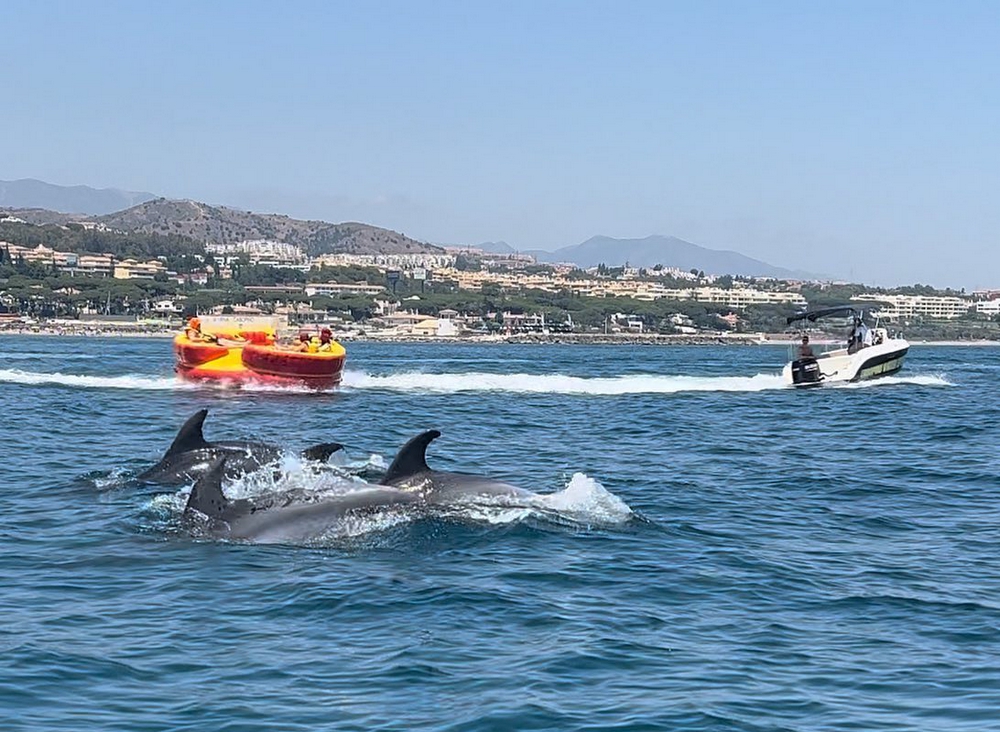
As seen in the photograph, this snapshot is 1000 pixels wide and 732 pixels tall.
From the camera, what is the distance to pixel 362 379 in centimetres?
6209

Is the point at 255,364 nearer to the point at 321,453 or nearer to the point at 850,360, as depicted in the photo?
the point at 850,360

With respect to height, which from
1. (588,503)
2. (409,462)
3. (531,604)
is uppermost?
(409,462)

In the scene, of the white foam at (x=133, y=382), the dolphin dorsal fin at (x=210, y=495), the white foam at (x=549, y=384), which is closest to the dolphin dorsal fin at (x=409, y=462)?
the dolphin dorsal fin at (x=210, y=495)

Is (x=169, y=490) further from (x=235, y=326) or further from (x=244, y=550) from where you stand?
(x=235, y=326)

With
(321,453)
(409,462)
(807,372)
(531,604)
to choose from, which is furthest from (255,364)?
(531,604)

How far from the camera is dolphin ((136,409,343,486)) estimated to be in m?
20.8

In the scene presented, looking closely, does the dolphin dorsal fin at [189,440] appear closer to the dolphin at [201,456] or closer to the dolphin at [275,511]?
the dolphin at [201,456]

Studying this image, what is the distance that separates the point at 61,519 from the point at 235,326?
43551 millimetres

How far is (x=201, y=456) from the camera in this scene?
71.9 ft

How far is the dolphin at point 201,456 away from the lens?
20781 millimetres

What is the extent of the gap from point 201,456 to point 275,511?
524 cm

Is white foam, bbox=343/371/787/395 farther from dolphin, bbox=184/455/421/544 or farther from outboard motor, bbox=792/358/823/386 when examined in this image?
dolphin, bbox=184/455/421/544

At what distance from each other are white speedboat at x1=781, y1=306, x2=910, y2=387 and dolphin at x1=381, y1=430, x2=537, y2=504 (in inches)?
1625

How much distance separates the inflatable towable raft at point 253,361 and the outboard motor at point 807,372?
18.0 metres
